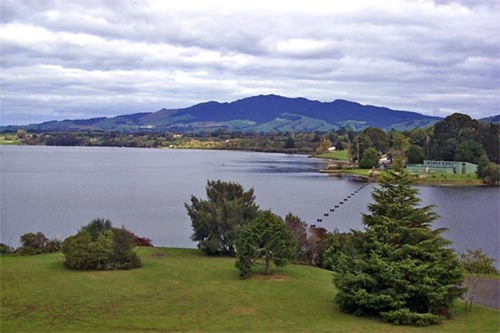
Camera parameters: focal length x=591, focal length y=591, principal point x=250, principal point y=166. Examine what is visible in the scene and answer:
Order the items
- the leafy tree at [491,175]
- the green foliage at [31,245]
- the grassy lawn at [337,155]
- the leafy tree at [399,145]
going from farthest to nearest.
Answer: the grassy lawn at [337,155] → the leafy tree at [399,145] → the leafy tree at [491,175] → the green foliage at [31,245]

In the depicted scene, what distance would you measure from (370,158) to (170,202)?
59082 millimetres

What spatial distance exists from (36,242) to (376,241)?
72.7 feet

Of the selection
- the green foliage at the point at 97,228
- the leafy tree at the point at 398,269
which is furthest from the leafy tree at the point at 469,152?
the leafy tree at the point at 398,269

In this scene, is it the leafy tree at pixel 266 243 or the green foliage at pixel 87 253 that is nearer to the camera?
the leafy tree at pixel 266 243

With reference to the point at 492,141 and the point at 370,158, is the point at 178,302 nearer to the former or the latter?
the point at 370,158

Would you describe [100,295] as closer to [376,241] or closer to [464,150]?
[376,241]

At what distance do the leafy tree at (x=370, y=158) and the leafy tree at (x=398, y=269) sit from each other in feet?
300

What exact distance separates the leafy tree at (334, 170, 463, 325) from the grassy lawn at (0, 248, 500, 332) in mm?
712

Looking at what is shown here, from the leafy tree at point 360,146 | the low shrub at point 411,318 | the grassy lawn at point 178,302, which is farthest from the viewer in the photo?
the leafy tree at point 360,146

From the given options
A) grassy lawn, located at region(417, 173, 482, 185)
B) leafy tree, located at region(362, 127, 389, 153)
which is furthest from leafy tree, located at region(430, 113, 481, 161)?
leafy tree, located at region(362, 127, 389, 153)

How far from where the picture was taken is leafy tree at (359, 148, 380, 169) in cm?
11500

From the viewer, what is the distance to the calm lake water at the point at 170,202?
48.4 meters

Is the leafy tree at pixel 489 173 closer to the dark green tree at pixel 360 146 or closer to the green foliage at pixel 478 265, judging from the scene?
the dark green tree at pixel 360 146

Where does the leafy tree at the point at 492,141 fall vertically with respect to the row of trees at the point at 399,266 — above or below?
above
